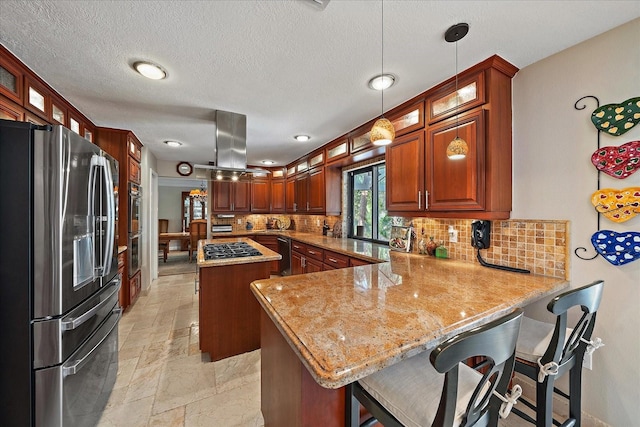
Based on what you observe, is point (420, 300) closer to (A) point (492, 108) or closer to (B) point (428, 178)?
(B) point (428, 178)

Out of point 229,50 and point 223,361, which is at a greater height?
point 229,50

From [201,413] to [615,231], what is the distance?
2734mm

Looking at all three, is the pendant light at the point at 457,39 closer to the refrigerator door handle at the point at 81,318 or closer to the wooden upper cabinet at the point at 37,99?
the refrigerator door handle at the point at 81,318

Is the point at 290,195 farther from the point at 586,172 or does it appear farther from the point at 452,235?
the point at 586,172

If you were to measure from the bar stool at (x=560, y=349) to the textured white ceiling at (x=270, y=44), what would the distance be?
1.42 meters

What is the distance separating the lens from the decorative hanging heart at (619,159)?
1.33 metres

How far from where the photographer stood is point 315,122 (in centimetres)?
294

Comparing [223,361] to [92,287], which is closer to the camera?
[92,287]

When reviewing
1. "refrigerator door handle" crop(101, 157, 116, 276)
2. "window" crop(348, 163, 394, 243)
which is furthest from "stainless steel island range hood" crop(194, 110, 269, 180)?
"window" crop(348, 163, 394, 243)

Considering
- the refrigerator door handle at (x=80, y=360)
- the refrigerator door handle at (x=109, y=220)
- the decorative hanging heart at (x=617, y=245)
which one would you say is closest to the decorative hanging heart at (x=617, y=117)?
the decorative hanging heart at (x=617, y=245)

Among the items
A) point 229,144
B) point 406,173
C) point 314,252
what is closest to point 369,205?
point 314,252

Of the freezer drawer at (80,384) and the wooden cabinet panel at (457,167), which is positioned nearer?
the freezer drawer at (80,384)

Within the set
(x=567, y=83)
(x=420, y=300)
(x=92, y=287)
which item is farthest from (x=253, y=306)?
(x=567, y=83)

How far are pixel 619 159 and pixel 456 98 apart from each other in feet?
3.29
